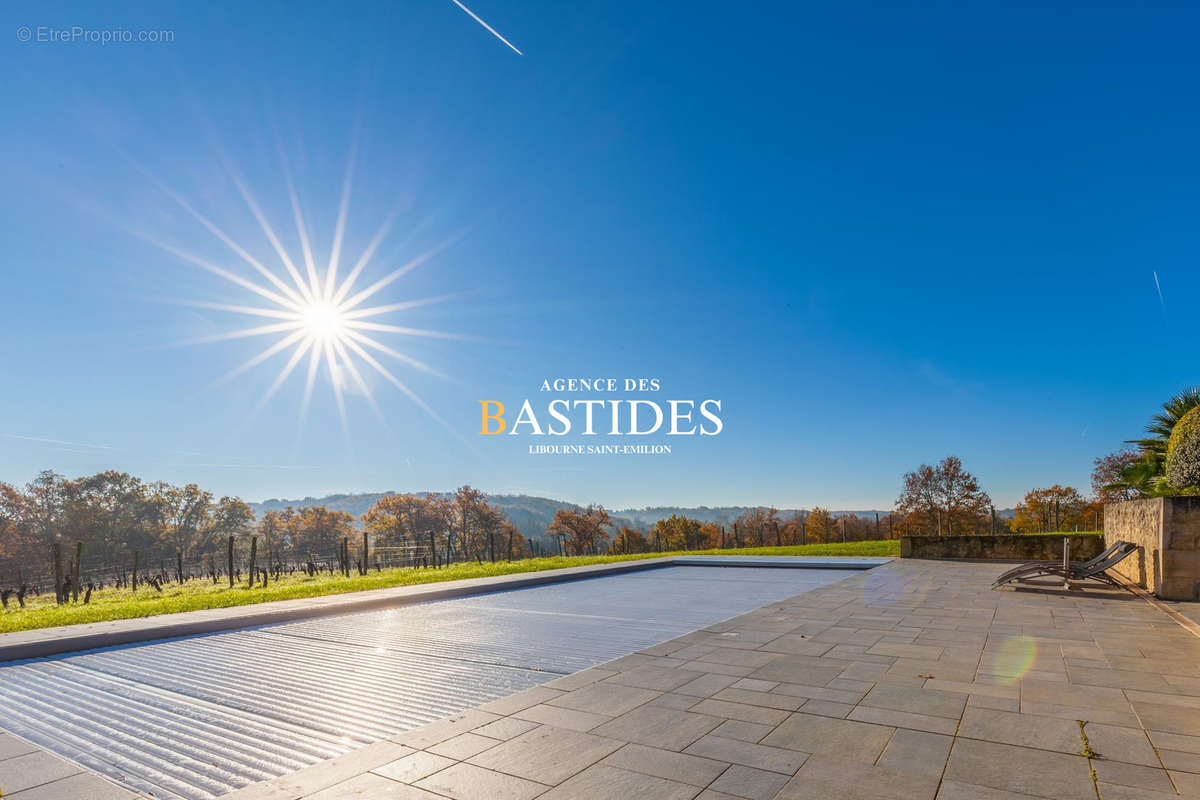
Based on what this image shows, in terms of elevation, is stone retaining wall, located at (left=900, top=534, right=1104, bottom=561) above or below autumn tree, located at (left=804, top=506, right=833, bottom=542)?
above

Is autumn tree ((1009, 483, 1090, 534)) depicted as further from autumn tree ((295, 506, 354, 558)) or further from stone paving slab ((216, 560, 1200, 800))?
autumn tree ((295, 506, 354, 558))

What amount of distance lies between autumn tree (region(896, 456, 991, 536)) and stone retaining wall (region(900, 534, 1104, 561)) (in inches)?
1002

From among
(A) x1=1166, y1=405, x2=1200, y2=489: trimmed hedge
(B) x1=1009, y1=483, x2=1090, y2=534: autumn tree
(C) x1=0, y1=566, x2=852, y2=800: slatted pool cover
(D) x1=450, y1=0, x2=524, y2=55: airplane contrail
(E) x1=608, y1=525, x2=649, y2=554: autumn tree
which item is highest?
(D) x1=450, y1=0, x2=524, y2=55: airplane contrail

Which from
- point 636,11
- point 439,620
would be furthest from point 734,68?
point 439,620

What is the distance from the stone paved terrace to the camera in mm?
2342

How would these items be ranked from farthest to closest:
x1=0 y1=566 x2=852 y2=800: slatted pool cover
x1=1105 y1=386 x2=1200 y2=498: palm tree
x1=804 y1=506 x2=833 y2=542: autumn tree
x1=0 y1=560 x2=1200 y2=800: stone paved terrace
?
x1=804 y1=506 x2=833 y2=542: autumn tree
x1=1105 y1=386 x2=1200 y2=498: palm tree
x1=0 y1=566 x2=852 y2=800: slatted pool cover
x1=0 y1=560 x2=1200 y2=800: stone paved terrace

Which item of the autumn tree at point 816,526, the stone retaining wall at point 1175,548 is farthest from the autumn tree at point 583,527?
the stone retaining wall at point 1175,548

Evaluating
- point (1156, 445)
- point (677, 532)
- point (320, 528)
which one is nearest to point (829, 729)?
point (1156, 445)

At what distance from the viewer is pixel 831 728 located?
2939mm

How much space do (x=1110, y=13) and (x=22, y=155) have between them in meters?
16.5

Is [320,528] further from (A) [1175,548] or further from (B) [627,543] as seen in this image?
(A) [1175,548]

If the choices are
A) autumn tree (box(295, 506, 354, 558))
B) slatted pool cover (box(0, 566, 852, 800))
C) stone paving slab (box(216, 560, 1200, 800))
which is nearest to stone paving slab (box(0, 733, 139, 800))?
slatted pool cover (box(0, 566, 852, 800))

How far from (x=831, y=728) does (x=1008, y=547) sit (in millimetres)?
12330

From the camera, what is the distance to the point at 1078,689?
3525 mm
